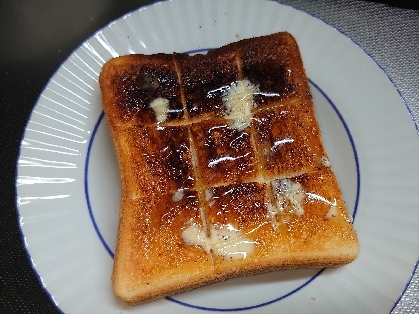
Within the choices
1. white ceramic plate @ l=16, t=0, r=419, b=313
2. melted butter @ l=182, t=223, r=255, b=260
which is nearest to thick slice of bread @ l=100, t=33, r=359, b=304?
melted butter @ l=182, t=223, r=255, b=260

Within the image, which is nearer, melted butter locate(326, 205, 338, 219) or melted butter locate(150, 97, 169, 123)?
melted butter locate(326, 205, 338, 219)

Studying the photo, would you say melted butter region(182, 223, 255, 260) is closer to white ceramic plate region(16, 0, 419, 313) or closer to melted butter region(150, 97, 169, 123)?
white ceramic plate region(16, 0, 419, 313)

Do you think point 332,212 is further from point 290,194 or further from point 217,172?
point 217,172

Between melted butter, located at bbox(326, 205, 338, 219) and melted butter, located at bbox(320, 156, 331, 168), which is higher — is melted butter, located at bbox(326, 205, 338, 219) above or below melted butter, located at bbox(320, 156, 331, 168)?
below

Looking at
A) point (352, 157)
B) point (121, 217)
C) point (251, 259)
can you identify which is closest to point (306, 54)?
point (352, 157)

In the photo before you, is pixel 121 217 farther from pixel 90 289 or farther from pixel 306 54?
pixel 306 54

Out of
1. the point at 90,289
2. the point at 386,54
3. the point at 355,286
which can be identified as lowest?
the point at 355,286

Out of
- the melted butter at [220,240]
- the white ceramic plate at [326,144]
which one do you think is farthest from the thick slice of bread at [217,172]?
the white ceramic plate at [326,144]
